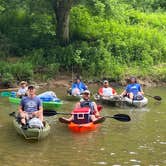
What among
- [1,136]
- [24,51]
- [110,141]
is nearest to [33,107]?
[1,136]

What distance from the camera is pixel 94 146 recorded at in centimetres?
1407

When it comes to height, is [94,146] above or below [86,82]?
above

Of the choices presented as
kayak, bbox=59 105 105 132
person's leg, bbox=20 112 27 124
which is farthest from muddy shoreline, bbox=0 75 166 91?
person's leg, bbox=20 112 27 124

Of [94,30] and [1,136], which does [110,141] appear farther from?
[94,30]

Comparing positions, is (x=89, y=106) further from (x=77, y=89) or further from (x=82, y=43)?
(x=82, y=43)

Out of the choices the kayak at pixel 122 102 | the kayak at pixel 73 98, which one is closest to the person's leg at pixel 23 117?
the kayak at pixel 122 102

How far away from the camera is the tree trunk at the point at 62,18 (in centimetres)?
3094

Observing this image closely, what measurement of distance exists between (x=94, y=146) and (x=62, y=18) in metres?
18.8

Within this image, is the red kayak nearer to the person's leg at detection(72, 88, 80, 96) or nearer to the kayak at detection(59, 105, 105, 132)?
the kayak at detection(59, 105, 105, 132)

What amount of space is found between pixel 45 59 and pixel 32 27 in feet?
7.05

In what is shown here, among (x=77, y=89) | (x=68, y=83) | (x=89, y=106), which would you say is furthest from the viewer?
(x=68, y=83)

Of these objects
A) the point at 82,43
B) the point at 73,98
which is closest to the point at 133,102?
the point at 73,98

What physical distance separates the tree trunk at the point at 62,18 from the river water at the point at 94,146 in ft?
45.2

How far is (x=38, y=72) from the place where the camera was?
3011 centimetres
